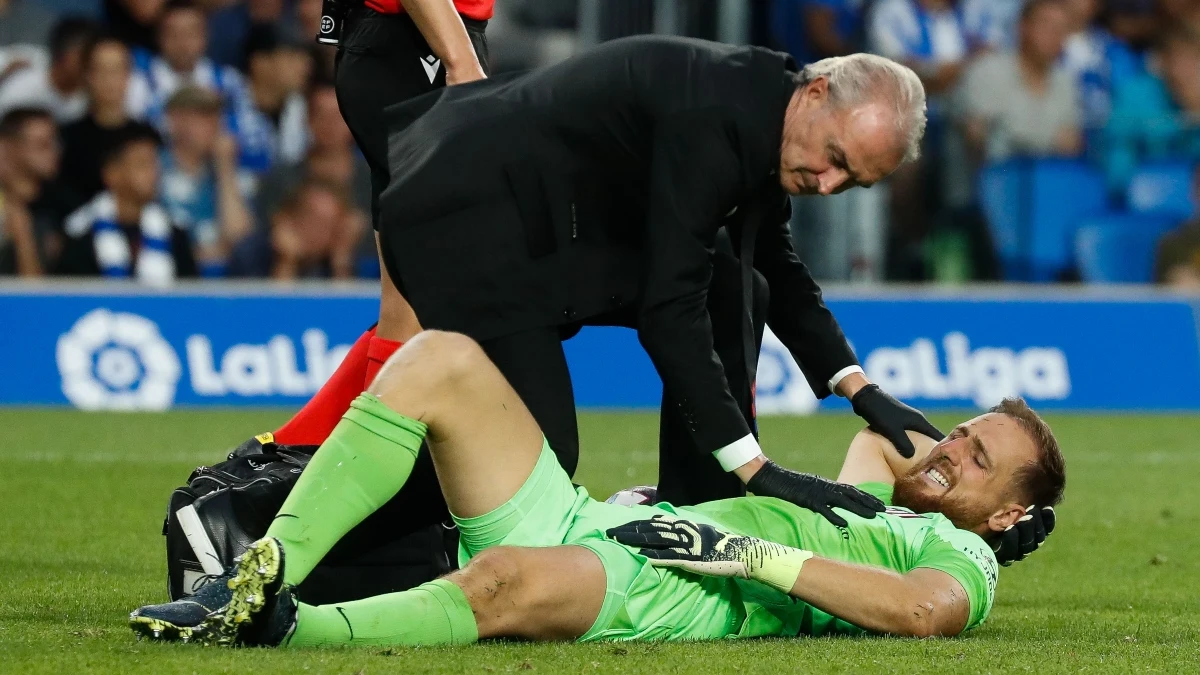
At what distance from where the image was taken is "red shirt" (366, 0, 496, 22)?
4.81 metres

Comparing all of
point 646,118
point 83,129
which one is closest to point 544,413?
point 646,118

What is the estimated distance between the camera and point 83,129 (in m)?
10.8

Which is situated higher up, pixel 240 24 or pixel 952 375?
pixel 240 24

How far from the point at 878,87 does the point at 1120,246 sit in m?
9.04

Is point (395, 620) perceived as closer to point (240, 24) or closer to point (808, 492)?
point (808, 492)

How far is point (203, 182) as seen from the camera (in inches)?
433

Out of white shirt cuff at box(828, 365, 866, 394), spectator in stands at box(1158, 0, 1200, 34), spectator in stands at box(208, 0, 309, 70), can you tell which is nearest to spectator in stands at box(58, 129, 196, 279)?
spectator in stands at box(208, 0, 309, 70)

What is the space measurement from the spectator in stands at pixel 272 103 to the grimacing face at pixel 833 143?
25.6 ft

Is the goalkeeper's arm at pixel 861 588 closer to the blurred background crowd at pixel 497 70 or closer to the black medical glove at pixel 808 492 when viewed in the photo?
the black medical glove at pixel 808 492

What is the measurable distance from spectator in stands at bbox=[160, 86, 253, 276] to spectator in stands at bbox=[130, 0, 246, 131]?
0.12 metres

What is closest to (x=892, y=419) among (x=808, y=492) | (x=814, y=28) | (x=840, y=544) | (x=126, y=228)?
(x=840, y=544)

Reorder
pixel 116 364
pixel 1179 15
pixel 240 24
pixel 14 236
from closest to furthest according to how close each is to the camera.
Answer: pixel 116 364 < pixel 14 236 < pixel 240 24 < pixel 1179 15

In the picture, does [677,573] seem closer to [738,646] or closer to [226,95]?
[738,646]

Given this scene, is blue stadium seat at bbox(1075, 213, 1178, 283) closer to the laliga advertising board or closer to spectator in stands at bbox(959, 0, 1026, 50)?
the laliga advertising board
